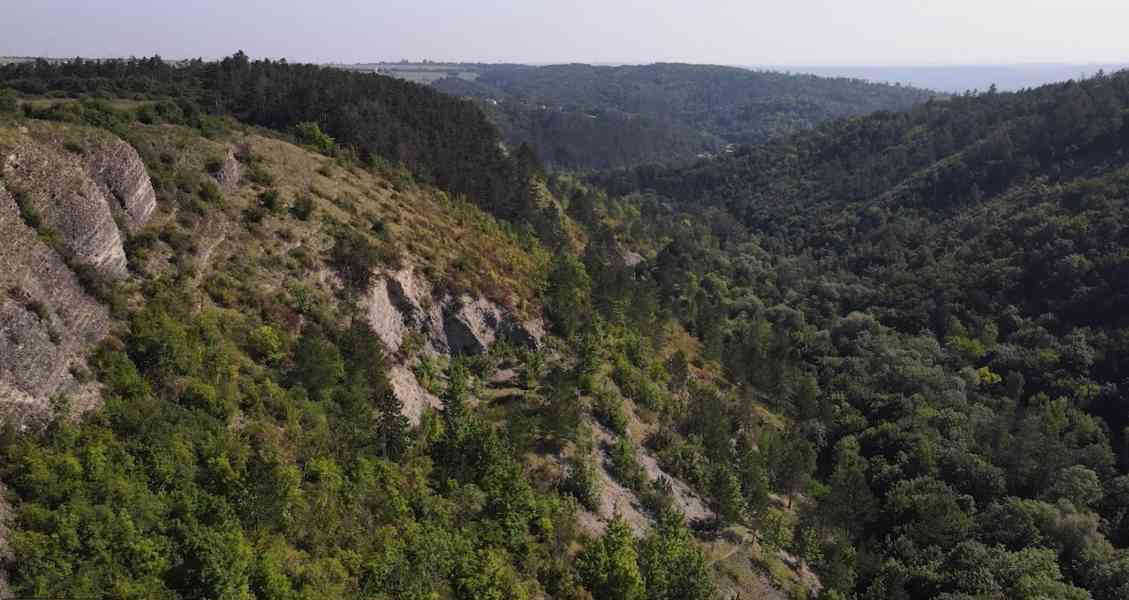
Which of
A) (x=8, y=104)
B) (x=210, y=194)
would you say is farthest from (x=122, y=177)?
(x=8, y=104)

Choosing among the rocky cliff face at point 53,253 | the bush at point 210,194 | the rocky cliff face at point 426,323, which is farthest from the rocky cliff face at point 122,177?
the rocky cliff face at point 426,323

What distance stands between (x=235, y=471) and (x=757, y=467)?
3375cm

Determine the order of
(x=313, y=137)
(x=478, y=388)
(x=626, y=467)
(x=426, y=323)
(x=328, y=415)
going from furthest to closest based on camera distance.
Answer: (x=313, y=137), (x=426, y=323), (x=478, y=388), (x=626, y=467), (x=328, y=415)

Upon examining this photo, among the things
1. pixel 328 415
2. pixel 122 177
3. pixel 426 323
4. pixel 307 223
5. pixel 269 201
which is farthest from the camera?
pixel 426 323

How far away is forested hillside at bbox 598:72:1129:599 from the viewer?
50.6 m

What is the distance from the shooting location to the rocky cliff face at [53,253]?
23.4 meters

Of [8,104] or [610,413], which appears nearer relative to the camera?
[8,104]

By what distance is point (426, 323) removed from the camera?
44844 mm

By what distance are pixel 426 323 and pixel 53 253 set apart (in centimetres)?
2126

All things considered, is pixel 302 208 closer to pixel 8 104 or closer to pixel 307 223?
pixel 307 223

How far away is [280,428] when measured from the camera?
29.4 m

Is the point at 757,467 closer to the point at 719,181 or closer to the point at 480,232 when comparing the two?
the point at 480,232

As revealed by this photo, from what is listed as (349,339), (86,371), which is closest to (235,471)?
(86,371)

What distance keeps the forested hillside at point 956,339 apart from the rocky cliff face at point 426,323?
26211 mm
